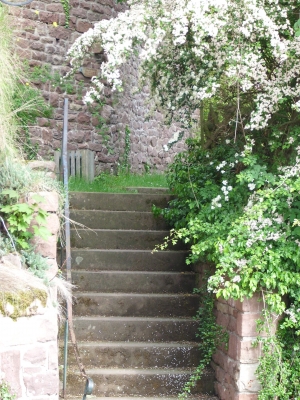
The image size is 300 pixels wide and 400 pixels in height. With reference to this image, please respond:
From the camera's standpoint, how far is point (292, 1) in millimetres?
4980

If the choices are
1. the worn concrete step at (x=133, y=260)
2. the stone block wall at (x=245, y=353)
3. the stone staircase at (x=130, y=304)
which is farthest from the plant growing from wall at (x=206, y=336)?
the worn concrete step at (x=133, y=260)

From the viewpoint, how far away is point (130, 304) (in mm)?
5527

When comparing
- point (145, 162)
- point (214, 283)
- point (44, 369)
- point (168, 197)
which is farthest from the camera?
point (145, 162)

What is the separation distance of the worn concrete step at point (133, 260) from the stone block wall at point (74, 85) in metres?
3.43

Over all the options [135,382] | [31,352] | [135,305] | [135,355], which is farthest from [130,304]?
[31,352]

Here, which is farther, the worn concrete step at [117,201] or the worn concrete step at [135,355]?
the worn concrete step at [117,201]

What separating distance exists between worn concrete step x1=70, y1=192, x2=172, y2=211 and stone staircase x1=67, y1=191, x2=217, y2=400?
0.01 m

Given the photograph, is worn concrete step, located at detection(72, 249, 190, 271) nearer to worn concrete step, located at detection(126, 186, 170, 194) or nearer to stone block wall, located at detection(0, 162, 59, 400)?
worn concrete step, located at detection(126, 186, 170, 194)

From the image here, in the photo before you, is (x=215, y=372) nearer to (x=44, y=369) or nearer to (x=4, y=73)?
(x=44, y=369)

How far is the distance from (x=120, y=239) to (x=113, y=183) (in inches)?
84.1

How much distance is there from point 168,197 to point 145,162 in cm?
408

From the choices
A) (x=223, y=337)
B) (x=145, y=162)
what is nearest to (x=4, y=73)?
(x=223, y=337)

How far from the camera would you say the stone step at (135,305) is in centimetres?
548

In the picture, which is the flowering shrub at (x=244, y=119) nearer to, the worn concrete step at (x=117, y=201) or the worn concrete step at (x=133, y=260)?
the worn concrete step at (x=133, y=260)
